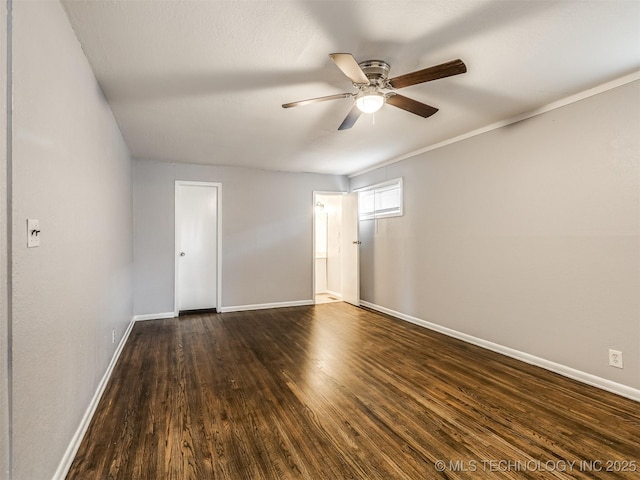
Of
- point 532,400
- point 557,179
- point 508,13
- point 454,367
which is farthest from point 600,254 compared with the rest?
point 508,13

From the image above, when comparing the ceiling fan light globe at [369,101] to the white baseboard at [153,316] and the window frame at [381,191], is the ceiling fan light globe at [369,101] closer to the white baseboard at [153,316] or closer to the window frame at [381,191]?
the window frame at [381,191]

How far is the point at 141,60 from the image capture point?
2256 mm

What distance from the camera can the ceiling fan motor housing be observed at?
2260mm

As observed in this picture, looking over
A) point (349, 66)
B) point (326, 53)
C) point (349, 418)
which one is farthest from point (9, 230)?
point (349, 418)

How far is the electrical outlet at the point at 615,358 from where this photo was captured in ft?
8.32

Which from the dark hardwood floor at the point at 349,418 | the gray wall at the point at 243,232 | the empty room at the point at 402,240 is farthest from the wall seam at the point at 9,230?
the gray wall at the point at 243,232

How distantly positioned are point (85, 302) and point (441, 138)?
12.9ft

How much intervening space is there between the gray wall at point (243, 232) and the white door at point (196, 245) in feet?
0.46

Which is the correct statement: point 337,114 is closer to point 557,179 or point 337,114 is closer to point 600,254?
point 557,179

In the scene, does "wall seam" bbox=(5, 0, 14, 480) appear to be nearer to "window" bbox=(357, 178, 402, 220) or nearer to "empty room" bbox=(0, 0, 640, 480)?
"empty room" bbox=(0, 0, 640, 480)

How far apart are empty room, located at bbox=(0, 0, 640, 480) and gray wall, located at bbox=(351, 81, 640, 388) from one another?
0.06 ft

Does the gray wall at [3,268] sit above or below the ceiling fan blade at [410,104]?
below

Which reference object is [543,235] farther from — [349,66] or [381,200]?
[381,200]

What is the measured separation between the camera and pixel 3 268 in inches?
43.5
